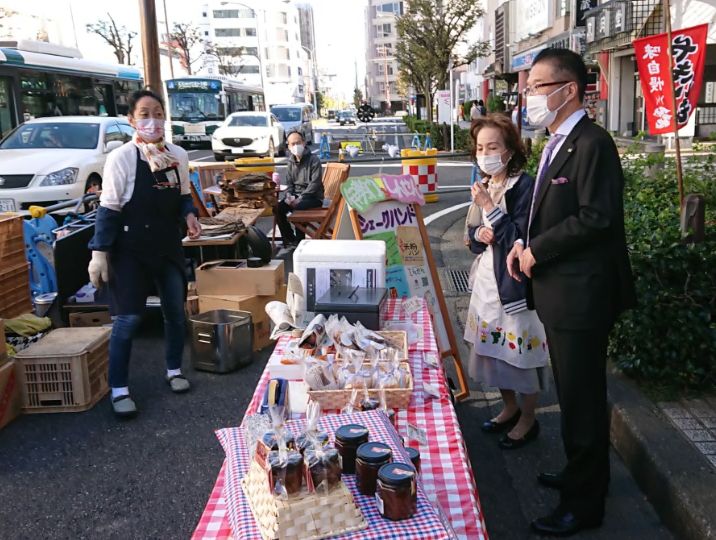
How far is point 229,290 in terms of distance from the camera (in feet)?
18.2

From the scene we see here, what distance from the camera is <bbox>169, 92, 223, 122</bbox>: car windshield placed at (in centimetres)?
2891

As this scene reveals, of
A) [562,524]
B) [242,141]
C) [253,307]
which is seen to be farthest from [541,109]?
[242,141]

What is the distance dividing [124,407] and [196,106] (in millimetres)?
26887

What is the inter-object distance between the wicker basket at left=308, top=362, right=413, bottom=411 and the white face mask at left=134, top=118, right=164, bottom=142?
7.86ft

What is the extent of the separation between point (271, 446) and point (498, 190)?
82.2 inches

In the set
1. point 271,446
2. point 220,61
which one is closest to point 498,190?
point 271,446

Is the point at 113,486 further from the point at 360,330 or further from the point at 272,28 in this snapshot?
the point at 272,28

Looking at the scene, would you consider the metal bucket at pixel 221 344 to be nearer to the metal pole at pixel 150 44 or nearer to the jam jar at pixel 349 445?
the jam jar at pixel 349 445

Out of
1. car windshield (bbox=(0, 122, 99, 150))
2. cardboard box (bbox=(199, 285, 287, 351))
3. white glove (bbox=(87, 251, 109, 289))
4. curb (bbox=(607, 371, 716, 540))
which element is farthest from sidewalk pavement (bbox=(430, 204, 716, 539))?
car windshield (bbox=(0, 122, 99, 150))

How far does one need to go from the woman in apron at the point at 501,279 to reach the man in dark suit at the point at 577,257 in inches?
19.3

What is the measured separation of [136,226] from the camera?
402cm

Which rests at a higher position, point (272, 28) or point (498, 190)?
point (272, 28)

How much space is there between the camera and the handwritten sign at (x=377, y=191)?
4.17 meters

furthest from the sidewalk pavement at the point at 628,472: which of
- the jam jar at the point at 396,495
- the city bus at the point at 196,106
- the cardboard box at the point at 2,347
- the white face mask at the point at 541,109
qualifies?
the city bus at the point at 196,106
